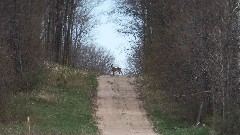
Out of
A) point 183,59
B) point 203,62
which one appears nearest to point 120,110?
point 183,59

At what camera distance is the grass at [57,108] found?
664 inches

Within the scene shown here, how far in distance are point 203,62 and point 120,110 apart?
261 inches

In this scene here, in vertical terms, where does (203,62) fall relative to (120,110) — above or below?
above

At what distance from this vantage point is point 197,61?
18.1 metres

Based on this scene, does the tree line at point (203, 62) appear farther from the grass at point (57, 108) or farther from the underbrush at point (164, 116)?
the grass at point (57, 108)

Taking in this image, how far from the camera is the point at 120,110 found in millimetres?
23203

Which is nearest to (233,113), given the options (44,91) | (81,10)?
(44,91)

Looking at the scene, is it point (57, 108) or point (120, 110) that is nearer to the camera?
point (57, 108)

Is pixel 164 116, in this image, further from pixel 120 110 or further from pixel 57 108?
pixel 57 108

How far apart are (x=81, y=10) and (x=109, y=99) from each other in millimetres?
20680

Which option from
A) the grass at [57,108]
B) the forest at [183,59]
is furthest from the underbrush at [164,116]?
the grass at [57,108]

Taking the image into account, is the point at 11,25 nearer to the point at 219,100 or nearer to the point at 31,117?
the point at 31,117

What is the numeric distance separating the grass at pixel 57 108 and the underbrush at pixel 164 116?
248 cm

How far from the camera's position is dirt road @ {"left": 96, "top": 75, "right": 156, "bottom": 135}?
18.0m
